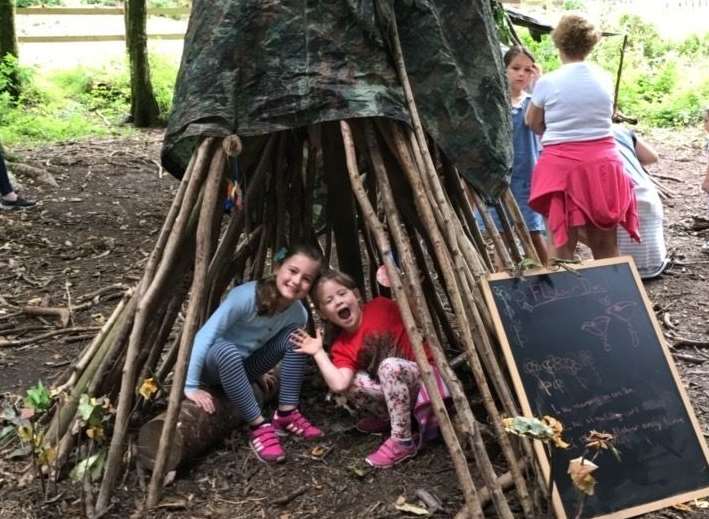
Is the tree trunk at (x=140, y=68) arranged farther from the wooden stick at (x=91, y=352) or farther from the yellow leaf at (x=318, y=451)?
the yellow leaf at (x=318, y=451)

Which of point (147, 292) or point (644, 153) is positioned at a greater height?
point (644, 153)

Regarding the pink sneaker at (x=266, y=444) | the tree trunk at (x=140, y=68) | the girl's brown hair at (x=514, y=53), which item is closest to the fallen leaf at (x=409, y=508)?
the pink sneaker at (x=266, y=444)

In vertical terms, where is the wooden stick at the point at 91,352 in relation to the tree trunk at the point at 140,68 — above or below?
below

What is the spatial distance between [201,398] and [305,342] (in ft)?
1.60

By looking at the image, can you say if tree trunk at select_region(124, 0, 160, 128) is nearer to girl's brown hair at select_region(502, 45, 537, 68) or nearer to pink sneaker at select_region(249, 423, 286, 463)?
girl's brown hair at select_region(502, 45, 537, 68)

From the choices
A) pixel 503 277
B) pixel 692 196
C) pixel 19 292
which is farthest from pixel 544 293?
pixel 692 196

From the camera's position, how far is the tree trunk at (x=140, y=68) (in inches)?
381

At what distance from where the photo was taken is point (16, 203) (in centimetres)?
666

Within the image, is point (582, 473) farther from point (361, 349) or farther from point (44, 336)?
point (44, 336)

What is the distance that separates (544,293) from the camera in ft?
9.87

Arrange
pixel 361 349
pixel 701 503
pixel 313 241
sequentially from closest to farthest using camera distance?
pixel 701 503
pixel 361 349
pixel 313 241

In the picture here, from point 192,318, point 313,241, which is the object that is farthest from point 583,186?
point 192,318

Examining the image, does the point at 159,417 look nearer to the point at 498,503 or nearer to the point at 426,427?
the point at 426,427

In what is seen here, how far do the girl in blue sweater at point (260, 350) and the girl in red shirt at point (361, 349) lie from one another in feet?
0.36
